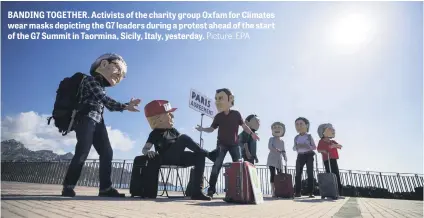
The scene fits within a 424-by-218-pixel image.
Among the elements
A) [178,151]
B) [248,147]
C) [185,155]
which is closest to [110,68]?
[178,151]

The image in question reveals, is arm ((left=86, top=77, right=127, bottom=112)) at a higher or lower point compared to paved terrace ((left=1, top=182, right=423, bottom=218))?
higher

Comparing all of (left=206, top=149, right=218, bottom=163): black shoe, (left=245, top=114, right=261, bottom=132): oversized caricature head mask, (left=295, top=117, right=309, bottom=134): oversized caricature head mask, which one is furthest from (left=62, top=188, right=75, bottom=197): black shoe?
(left=295, top=117, right=309, bottom=134): oversized caricature head mask

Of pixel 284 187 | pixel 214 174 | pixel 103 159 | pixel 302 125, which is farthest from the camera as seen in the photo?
pixel 302 125

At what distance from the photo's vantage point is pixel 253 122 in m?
6.25

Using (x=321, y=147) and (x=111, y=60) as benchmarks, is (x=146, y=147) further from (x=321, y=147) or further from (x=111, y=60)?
(x=321, y=147)

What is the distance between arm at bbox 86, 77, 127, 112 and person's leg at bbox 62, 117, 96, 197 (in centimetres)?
30

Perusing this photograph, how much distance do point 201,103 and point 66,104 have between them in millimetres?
4779

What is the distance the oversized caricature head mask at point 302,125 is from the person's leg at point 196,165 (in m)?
3.82

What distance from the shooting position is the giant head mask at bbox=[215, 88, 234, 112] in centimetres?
465

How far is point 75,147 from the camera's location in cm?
306

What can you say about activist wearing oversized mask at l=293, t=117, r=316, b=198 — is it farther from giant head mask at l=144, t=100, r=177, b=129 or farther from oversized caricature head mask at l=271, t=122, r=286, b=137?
giant head mask at l=144, t=100, r=177, b=129

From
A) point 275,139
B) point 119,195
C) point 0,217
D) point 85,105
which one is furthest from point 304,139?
point 0,217

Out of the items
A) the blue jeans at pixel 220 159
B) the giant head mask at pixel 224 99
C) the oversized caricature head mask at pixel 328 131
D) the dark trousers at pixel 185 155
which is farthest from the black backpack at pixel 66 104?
the oversized caricature head mask at pixel 328 131

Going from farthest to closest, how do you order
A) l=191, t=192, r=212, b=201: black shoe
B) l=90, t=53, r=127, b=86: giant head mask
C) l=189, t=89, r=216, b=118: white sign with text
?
l=189, t=89, r=216, b=118: white sign with text
l=90, t=53, r=127, b=86: giant head mask
l=191, t=192, r=212, b=201: black shoe
